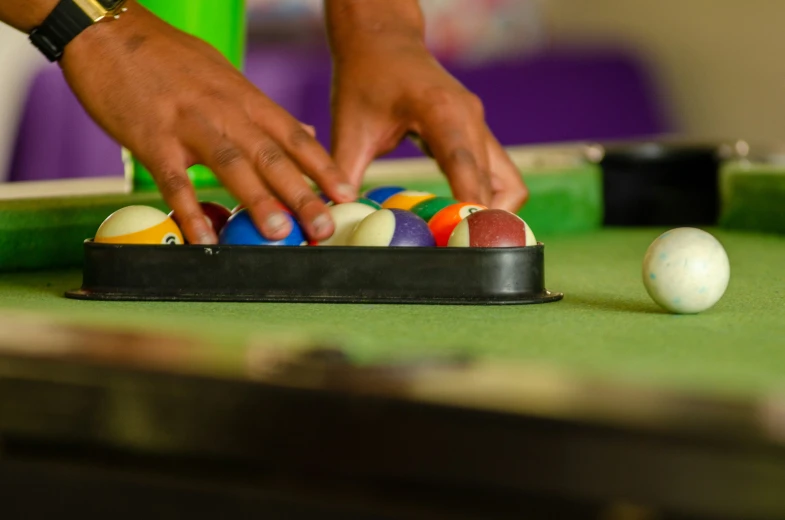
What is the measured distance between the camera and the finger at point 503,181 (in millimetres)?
1997

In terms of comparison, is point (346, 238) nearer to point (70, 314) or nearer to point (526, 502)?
point (70, 314)

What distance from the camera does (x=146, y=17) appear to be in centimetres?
159

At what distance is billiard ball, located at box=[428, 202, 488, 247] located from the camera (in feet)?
4.98

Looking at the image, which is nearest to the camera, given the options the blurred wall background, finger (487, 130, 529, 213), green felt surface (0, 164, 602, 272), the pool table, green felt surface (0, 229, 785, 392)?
the pool table

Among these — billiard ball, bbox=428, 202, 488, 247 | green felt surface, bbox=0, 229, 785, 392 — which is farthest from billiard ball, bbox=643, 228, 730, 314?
billiard ball, bbox=428, 202, 488, 247

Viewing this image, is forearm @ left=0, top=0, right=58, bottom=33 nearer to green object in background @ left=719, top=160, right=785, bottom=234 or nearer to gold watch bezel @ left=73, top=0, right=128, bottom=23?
gold watch bezel @ left=73, top=0, right=128, bottom=23

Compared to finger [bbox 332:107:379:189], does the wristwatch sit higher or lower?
higher

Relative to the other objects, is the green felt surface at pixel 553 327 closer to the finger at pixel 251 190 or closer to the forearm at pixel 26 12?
the finger at pixel 251 190

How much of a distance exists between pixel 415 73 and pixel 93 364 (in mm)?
1143

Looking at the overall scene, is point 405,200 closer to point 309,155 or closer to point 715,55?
point 309,155

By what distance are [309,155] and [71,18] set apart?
401 millimetres

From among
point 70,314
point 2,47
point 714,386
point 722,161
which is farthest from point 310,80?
point 714,386

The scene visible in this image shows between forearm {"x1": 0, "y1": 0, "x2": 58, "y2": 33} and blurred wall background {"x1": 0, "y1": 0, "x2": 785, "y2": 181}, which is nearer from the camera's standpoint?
forearm {"x1": 0, "y1": 0, "x2": 58, "y2": 33}

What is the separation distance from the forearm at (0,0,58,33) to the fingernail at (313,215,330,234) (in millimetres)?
500
